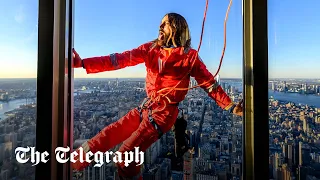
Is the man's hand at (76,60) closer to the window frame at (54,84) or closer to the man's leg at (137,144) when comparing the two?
the window frame at (54,84)

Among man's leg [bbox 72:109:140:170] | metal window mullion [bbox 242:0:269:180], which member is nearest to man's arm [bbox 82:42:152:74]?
man's leg [bbox 72:109:140:170]

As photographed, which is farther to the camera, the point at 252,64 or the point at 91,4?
the point at 91,4

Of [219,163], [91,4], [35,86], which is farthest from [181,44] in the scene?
[35,86]

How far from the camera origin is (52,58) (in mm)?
1274

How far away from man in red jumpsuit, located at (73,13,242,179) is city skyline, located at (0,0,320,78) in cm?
4

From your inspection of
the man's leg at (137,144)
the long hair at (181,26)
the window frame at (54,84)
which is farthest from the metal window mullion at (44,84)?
the long hair at (181,26)

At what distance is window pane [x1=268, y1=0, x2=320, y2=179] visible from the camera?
1.28 metres

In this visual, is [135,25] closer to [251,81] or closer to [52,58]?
[52,58]

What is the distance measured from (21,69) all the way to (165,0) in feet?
2.77

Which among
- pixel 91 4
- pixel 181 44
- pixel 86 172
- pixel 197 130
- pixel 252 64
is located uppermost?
pixel 91 4

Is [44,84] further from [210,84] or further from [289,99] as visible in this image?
[289,99]

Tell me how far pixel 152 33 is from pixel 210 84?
414mm

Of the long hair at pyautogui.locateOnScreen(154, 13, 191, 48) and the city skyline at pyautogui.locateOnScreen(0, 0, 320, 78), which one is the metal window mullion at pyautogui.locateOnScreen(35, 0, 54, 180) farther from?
the long hair at pyautogui.locateOnScreen(154, 13, 191, 48)

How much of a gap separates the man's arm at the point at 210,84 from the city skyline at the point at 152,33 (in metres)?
0.03
